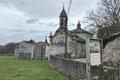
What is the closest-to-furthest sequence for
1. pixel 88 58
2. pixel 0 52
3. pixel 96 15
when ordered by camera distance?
pixel 88 58 < pixel 96 15 < pixel 0 52

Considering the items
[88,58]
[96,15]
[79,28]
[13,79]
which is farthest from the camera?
[79,28]

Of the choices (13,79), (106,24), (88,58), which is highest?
(106,24)

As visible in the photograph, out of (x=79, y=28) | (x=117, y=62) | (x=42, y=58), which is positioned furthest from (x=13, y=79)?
(x=79, y=28)

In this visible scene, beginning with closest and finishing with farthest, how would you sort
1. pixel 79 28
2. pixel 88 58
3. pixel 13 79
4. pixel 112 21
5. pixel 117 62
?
pixel 88 58 → pixel 13 79 → pixel 117 62 → pixel 112 21 → pixel 79 28

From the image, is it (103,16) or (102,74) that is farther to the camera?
(103,16)

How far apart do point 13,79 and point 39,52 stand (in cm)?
4511

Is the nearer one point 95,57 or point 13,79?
point 95,57

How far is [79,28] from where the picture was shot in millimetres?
80750

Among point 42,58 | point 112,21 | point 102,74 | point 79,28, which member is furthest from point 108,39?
point 79,28

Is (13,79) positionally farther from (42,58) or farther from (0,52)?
(0,52)

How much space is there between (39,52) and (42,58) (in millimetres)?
2324

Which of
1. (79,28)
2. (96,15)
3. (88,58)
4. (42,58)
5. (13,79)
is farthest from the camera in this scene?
(79,28)

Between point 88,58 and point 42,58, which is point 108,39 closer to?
point 88,58

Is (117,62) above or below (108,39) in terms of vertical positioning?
below
